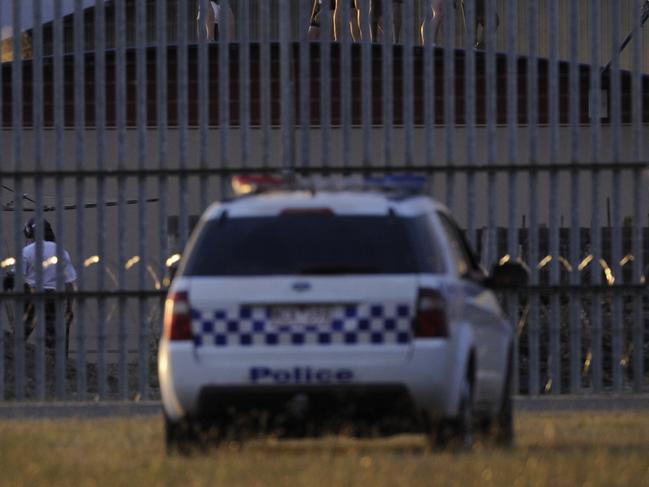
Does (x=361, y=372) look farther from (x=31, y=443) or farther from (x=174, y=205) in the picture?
(x=174, y=205)

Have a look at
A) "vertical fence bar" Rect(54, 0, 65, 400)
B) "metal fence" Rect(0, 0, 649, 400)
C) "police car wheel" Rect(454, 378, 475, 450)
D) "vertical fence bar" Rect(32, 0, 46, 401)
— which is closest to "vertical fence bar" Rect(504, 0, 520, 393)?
"metal fence" Rect(0, 0, 649, 400)

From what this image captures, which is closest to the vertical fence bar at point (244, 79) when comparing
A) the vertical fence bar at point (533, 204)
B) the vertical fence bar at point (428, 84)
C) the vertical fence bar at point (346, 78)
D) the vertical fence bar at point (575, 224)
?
the vertical fence bar at point (346, 78)

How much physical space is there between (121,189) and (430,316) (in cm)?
588

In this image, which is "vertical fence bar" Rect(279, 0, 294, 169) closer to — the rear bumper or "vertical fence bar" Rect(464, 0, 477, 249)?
"vertical fence bar" Rect(464, 0, 477, 249)

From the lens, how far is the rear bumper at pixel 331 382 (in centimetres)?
1088

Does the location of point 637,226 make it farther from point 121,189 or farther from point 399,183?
point 399,183

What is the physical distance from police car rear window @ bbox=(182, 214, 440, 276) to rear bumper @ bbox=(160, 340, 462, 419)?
Answer: 0.46 m

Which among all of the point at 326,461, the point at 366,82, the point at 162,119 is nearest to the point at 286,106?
the point at 366,82

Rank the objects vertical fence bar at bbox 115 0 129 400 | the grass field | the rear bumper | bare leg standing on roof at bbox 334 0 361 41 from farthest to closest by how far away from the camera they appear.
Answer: bare leg standing on roof at bbox 334 0 361 41
vertical fence bar at bbox 115 0 129 400
the rear bumper
the grass field

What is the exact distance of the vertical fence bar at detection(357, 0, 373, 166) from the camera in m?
16.3

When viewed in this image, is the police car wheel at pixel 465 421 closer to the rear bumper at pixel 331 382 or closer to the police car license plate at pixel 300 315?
the rear bumper at pixel 331 382

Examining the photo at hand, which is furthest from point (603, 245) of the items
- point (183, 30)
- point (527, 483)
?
point (527, 483)

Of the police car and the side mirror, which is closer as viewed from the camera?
the police car

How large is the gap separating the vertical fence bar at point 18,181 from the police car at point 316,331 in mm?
5298
